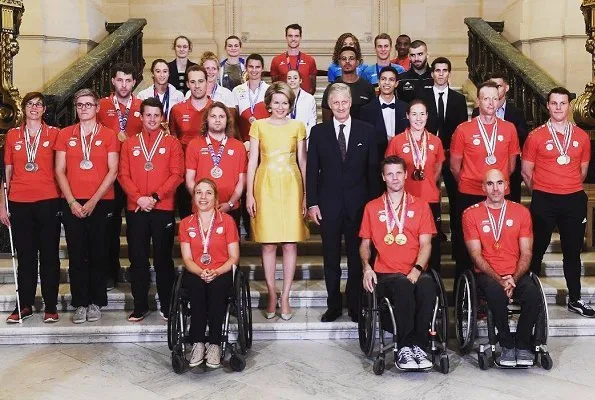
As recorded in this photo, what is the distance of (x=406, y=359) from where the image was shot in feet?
18.0

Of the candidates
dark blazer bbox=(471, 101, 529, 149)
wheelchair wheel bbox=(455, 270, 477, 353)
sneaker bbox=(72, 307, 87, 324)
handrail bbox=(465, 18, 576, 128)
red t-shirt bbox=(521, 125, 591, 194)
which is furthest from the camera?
handrail bbox=(465, 18, 576, 128)

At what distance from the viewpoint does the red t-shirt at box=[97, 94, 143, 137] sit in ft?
22.9

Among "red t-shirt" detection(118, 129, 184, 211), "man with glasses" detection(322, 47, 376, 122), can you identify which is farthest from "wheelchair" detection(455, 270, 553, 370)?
"red t-shirt" detection(118, 129, 184, 211)

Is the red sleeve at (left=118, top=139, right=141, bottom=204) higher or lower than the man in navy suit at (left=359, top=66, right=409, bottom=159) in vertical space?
lower

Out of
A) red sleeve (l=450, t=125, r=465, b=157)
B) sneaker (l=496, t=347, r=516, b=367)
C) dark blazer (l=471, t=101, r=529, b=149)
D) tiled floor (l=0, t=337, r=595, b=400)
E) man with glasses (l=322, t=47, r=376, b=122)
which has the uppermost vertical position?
man with glasses (l=322, t=47, r=376, b=122)

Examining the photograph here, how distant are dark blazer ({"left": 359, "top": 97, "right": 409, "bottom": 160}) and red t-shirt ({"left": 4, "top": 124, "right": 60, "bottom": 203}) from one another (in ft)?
7.85

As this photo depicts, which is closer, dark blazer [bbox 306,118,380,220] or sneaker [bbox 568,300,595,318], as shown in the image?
dark blazer [bbox 306,118,380,220]

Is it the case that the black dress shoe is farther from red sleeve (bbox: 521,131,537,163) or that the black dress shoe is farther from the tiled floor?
red sleeve (bbox: 521,131,537,163)

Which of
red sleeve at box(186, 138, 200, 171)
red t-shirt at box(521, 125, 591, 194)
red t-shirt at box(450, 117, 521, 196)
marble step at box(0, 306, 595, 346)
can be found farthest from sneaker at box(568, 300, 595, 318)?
red sleeve at box(186, 138, 200, 171)

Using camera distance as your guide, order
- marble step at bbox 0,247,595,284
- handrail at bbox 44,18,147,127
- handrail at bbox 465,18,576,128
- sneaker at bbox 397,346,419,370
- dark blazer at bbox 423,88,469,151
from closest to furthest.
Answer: sneaker at bbox 397,346,419,370 → dark blazer at bbox 423,88,469,151 → marble step at bbox 0,247,595,284 → handrail at bbox 44,18,147,127 → handrail at bbox 465,18,576,128

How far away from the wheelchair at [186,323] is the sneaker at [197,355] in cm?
6

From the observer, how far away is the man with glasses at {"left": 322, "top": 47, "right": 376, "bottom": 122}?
23.6 feet

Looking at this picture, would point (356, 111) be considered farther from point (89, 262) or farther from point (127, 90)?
point (89, 262)

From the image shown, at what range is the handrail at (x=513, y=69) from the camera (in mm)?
8414
